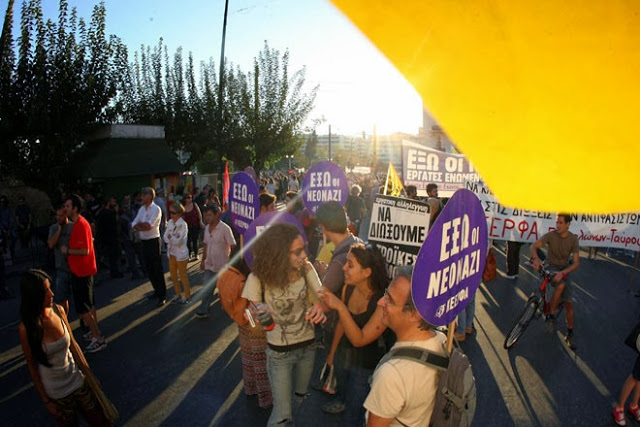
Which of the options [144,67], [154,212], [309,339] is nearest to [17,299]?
[154,212]

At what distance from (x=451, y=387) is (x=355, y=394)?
2784mm

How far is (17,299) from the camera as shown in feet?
25.6

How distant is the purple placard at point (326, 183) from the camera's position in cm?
735

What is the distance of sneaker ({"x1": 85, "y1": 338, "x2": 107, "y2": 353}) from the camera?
5.61 m

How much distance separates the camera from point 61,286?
568 cm

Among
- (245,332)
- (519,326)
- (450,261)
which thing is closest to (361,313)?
(245,332)

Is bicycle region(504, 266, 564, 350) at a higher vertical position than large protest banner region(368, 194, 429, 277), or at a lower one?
lower

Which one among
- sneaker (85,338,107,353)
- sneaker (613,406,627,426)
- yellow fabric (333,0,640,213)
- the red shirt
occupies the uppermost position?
yellow fabric (333,0,640,213)

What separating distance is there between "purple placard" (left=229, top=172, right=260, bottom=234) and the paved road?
5.38 ft

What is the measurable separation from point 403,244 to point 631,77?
2.59m

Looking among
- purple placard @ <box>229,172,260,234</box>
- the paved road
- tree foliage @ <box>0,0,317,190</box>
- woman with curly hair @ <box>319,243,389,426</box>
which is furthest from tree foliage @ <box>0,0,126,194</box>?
woman with curly hair @ <box>319,243,389,426</box>

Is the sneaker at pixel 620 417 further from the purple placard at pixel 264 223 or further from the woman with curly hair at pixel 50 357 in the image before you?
the woman with curly hair at pixel 50 357

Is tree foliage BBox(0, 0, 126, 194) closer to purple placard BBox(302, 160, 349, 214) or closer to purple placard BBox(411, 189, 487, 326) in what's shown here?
purple placard BBox(302, 160, 349, 214)

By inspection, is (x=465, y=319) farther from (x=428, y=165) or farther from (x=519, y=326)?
(x=428, y=165)
